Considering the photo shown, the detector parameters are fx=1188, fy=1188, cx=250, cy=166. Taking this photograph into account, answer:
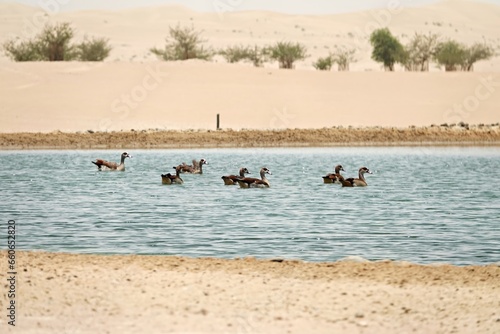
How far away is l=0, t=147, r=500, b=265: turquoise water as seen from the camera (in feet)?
53.3

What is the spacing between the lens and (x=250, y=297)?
10.8m

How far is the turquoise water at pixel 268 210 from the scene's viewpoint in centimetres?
1625

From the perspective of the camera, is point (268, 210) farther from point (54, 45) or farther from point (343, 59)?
point (343, 59)

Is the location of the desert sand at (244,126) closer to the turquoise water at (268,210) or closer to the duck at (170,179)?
the turquoise water at (268,210)

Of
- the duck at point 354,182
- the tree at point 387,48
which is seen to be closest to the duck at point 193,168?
the duck at point 354,182

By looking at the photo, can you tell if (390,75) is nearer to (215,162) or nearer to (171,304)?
(215,162)

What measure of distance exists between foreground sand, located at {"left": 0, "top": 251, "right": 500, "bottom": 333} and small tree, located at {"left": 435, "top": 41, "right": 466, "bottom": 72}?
69.3 meters

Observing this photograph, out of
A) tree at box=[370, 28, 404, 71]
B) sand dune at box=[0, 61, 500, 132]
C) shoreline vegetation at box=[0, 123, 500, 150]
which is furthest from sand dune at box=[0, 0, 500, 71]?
shoreline vegetation at box=[0, 123, 500, 150]

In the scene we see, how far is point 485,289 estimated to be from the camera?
37.1ft

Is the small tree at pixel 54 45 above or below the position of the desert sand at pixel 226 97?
above

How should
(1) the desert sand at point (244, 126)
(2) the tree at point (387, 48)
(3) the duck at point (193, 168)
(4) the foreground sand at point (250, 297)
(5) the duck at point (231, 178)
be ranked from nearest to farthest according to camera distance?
1. (4) the foreground sand at point (250, 297)
2. (1) the desert sand at point (244, 126)
3. (5) the duck at point (231, 178)
4. (3) the duck at point (193, 168)
5. (2) the tree at point (387, 48)

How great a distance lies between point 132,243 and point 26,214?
16.5ft

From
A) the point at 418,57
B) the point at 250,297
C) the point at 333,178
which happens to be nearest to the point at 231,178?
the point at 333,178

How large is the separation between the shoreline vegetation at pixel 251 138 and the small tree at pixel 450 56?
30.5 m
